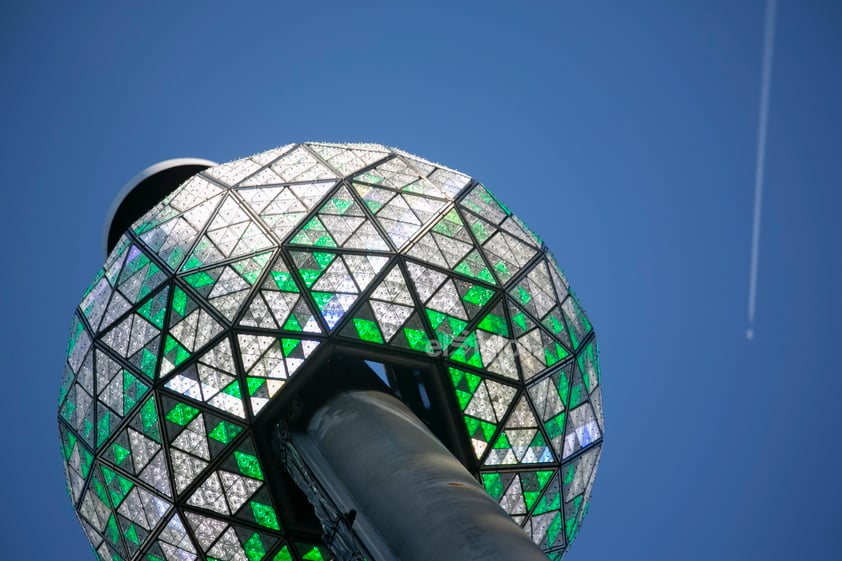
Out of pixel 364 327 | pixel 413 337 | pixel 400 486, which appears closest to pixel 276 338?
pixel 364 327

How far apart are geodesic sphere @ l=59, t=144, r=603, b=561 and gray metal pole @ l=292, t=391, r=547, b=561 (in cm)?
118

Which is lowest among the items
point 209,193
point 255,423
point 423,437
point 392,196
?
point 423,437

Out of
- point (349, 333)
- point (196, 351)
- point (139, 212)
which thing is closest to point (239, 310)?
point (196, 351)

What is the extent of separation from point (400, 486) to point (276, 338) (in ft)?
14.4

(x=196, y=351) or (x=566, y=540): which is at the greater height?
(x=196, y=351)

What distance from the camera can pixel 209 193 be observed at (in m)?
19.1

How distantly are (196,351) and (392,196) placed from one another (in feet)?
17.9

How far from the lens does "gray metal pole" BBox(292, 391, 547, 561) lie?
1159cm

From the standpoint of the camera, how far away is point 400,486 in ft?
45.7

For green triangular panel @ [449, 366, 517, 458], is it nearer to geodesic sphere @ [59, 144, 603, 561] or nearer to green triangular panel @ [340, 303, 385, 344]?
geodesic sphere @ [59, 144, 603, 561]

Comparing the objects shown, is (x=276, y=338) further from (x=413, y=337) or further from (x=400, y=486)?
(x=400, y=486)

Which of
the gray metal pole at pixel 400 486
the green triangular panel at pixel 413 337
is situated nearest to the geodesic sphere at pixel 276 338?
the green triangular panel at pixel 413 337

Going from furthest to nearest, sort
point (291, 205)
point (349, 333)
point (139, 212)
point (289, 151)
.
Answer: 1. point (139, 212)
2. point (289, 151)
3. point (291, 205)
4. point (349, 333)

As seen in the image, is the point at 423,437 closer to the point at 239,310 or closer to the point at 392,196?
the point at 239,310
